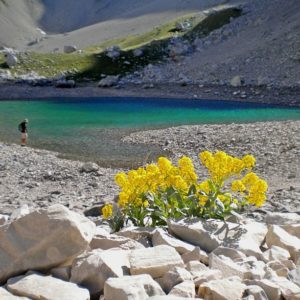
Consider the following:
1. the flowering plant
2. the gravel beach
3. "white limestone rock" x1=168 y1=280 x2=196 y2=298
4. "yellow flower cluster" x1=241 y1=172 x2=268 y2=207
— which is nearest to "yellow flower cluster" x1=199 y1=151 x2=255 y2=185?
the flowering plant

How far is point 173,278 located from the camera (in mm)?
7297

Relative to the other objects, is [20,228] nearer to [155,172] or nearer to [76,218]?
[76,218]

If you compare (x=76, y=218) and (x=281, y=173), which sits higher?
(x=76, y=218)

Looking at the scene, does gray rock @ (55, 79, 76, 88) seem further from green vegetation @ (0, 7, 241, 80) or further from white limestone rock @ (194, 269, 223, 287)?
white limestone rock @ (194, 269, 223, 287)

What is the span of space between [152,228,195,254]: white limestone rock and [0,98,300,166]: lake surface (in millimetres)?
18234

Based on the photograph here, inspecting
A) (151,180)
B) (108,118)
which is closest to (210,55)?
(108,118)

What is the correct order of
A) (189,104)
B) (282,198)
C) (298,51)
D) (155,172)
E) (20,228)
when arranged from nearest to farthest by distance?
1. (20,228)
2. (155,172)
3. (282,198)
4. (189,104)
5. (298,51)

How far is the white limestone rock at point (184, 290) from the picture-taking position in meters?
6.84

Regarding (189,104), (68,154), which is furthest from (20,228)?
(189,104)

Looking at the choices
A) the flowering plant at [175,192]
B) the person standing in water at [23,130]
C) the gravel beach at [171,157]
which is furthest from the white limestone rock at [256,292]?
the person standing in water at [23,130]

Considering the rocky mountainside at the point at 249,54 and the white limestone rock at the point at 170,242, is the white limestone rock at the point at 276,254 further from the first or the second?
the rocky mountainside at the point at 249,54

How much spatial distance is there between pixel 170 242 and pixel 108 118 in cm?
4042

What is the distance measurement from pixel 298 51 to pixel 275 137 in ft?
158

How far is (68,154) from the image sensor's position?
30.1 m
